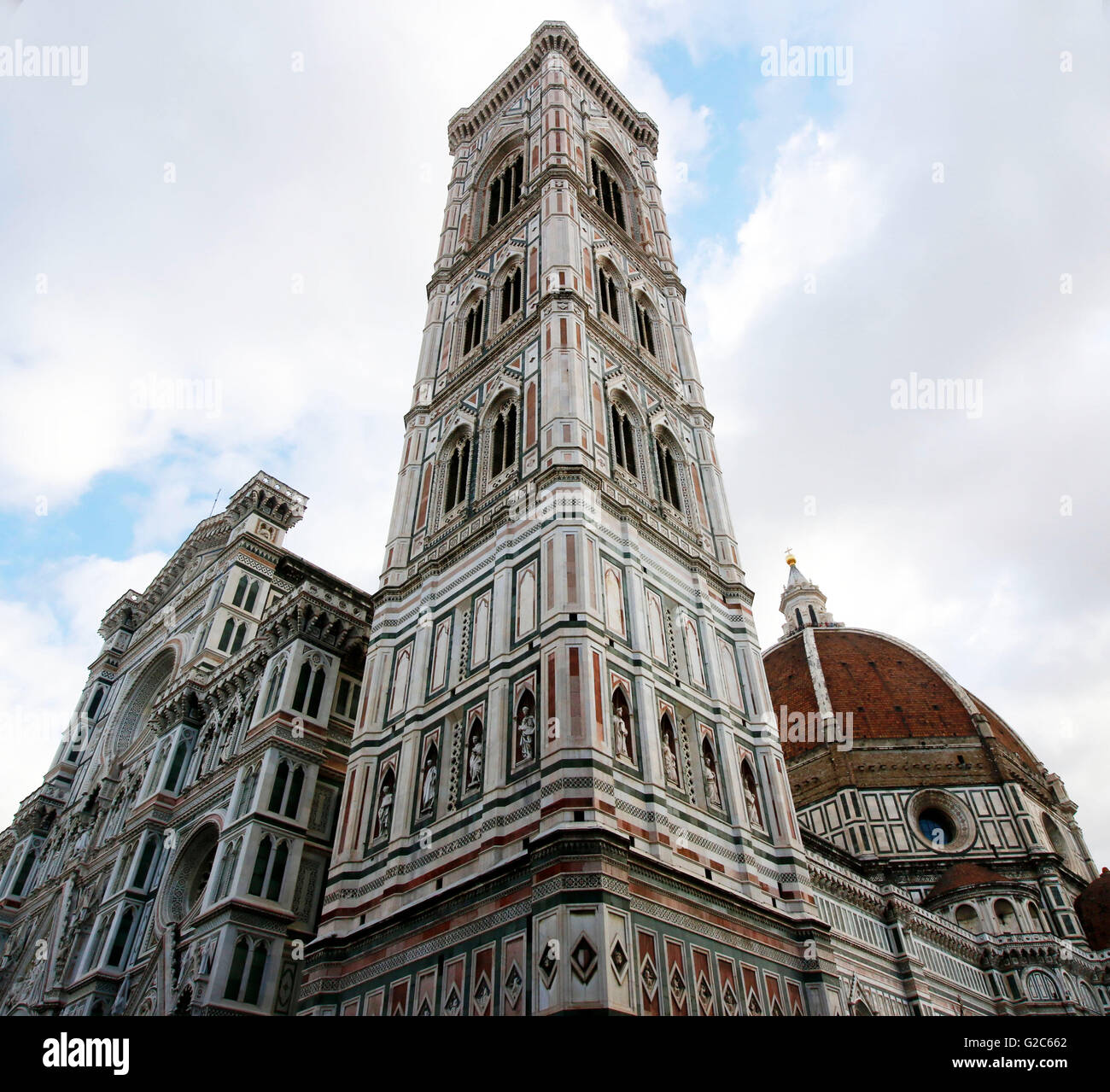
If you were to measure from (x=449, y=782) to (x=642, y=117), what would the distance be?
32.8 metres

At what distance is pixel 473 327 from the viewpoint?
1076 inches

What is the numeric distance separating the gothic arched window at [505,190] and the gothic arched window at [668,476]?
11.9 meters

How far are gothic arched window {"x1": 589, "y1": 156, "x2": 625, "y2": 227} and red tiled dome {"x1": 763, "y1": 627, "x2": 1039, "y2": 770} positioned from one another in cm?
2998

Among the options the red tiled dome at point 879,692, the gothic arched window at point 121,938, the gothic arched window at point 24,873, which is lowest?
the gothic arched window at point 121,938

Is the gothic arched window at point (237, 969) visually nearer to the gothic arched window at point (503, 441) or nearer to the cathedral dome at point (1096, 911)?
the gothic arched window at point (503, 441)

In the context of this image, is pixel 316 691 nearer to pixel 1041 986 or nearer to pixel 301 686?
pixel 301 686

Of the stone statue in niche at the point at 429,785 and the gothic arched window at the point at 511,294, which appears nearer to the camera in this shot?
the stone statue in niche at the point at 429,785

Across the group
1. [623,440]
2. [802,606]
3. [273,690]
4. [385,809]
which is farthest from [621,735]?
[802,606]

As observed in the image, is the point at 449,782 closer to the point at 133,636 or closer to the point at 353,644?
the point at 353,644

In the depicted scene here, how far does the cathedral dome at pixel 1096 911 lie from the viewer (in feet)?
130

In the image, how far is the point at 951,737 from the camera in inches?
1964

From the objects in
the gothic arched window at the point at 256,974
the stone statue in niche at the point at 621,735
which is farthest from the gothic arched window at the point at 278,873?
the stone statue in niche at the point at 621,735

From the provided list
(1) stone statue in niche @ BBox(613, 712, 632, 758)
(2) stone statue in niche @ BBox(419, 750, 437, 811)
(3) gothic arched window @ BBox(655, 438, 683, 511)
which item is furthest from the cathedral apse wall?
(3) gothic arched window @ BBox(655, 438, 683, 511)
